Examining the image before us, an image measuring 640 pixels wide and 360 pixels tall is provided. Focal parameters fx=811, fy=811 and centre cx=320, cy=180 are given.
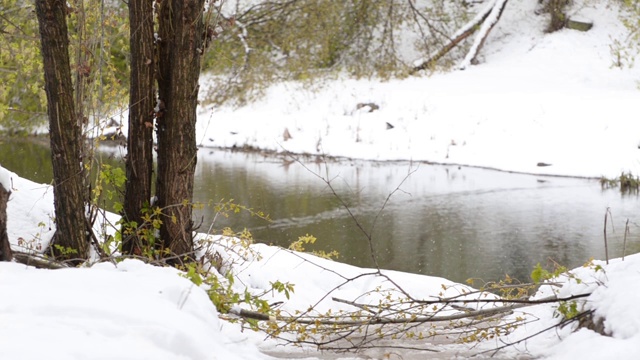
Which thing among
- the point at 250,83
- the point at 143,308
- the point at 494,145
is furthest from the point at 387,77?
the point at 143,308

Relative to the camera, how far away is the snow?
3.24 m

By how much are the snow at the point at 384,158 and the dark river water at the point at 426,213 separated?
2.61 feet

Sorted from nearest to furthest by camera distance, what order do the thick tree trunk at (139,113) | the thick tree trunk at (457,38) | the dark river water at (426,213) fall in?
the thick tree trunk at (139,113) → the dark river water at (426,213) → the thick tree trunk at (457,38)

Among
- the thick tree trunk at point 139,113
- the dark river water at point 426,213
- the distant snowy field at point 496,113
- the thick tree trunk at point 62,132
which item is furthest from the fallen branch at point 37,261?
the distant snowy field at point 496,113

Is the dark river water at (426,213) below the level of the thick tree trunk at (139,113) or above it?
below

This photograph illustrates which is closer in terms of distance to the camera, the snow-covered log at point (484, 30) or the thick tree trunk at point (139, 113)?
the thick tree trunk at point (139, 113)

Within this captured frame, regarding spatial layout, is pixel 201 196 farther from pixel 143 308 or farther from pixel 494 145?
pixel 143 308

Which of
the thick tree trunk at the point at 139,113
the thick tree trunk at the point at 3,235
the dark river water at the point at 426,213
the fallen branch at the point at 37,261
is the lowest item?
the dark river water at the point at 426,213

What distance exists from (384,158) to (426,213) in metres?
5.39

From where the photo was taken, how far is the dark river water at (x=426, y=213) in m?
9.46

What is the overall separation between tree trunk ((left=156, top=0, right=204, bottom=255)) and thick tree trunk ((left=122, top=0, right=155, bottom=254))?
0.31 feet

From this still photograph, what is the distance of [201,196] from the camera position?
12.6 metres

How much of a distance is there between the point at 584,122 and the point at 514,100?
2.10 meters

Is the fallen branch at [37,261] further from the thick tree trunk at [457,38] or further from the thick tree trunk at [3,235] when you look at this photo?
the thick tree trunk at [457,38]
